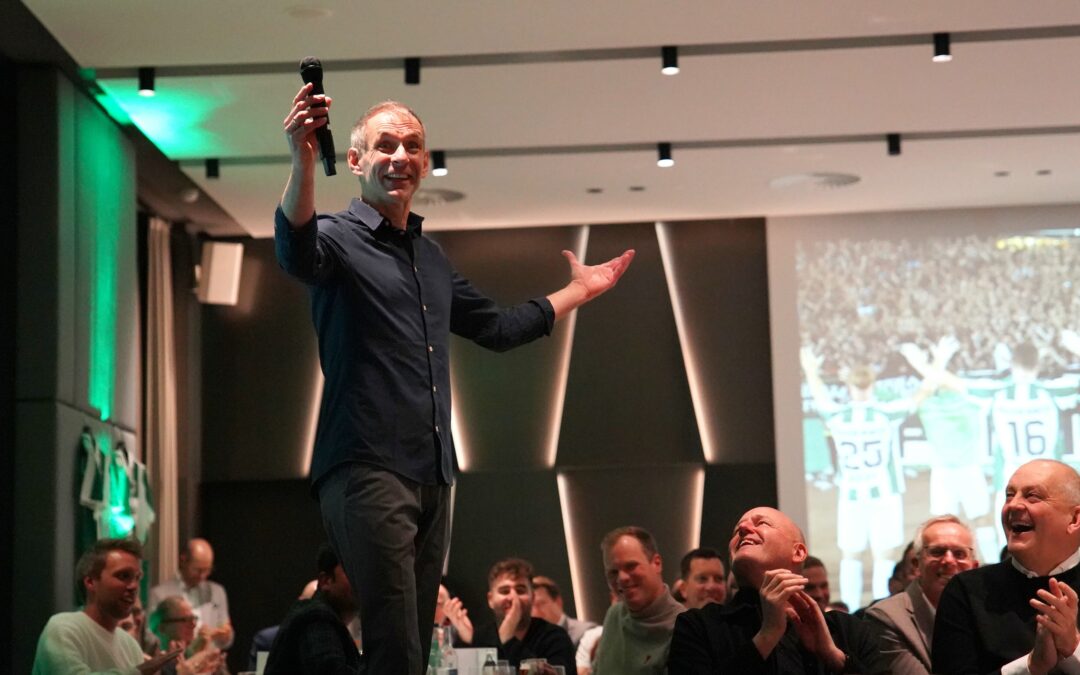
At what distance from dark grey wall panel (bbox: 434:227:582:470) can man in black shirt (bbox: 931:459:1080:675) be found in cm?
666

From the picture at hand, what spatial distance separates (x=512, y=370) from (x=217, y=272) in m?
2.07

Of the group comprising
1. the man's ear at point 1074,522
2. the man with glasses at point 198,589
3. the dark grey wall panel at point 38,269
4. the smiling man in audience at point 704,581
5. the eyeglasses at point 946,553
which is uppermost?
the dark grey wall panel at point 38,269

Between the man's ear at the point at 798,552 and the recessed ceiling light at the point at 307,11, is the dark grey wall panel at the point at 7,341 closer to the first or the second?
the recessed ceiling light at the point at 307,11

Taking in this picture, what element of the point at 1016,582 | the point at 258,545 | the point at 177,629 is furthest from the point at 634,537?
the point at 258,545

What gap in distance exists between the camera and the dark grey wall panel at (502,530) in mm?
9805

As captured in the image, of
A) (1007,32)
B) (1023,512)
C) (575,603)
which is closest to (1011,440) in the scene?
(575,603)

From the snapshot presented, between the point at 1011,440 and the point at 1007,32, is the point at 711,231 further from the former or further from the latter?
the point at 1007,32

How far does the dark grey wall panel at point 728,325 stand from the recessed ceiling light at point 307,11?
175 inches

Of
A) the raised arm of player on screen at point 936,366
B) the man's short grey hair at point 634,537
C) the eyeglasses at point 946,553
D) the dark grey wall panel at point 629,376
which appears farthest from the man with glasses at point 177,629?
the raised arm of player on screen at point 936,366

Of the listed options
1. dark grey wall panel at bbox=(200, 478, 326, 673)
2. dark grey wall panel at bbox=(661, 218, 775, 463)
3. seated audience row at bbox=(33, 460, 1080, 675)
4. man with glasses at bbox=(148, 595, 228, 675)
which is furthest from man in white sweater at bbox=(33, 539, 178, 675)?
dark grey wall panel at bbox=(661, 218, 775, 463)

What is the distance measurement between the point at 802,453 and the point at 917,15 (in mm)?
4132

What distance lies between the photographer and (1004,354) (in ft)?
32.1

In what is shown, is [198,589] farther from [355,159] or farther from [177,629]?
[355,159]

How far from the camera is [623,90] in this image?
23.3 ft
